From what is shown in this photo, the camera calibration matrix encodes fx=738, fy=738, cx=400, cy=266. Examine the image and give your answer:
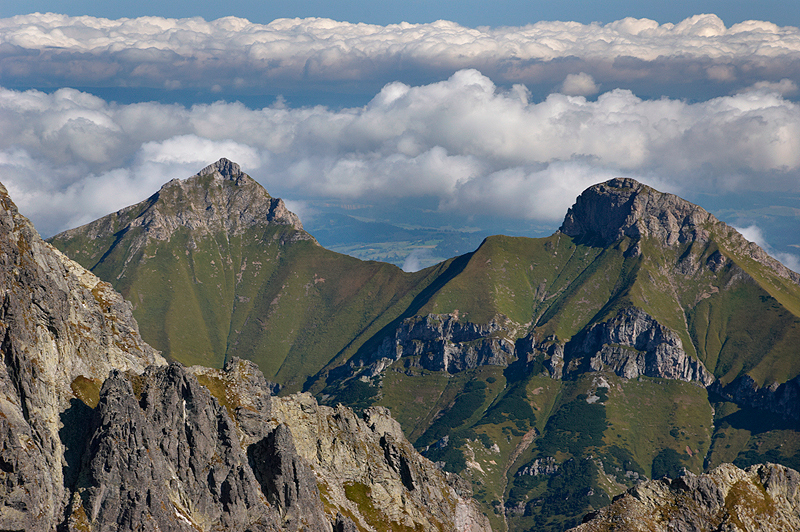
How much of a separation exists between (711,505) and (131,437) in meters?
125

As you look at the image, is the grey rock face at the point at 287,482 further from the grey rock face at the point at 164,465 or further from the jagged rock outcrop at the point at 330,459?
the grey rock face at the point at 164,465

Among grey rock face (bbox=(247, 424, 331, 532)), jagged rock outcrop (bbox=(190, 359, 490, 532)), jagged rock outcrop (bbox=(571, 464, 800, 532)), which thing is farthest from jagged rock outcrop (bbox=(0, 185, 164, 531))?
jagged rock outcrop (bbox=(571, 464, 800, 532))

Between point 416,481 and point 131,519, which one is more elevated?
point 131,519

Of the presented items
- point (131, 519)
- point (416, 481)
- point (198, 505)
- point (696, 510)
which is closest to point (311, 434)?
point (416, 481)

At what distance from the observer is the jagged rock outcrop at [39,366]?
333 feet

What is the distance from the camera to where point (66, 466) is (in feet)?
372

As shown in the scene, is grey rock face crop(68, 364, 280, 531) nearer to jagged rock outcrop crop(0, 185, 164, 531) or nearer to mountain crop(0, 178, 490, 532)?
mountain crop(0, 178, 490, 532)

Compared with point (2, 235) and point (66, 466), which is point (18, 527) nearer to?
point (66, 466)

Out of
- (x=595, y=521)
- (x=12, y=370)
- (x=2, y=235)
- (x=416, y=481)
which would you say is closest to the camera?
(x=12, y=370)

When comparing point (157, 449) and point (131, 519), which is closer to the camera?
point (131, 519)

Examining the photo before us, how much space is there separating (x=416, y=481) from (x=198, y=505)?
249 feet

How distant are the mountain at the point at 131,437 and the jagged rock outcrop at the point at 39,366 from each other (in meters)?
0.22

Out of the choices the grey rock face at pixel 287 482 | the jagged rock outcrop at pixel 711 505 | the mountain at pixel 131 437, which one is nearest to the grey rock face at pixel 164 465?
the mountain at pixel 131 437

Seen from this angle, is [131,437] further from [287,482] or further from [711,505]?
[711,505]
